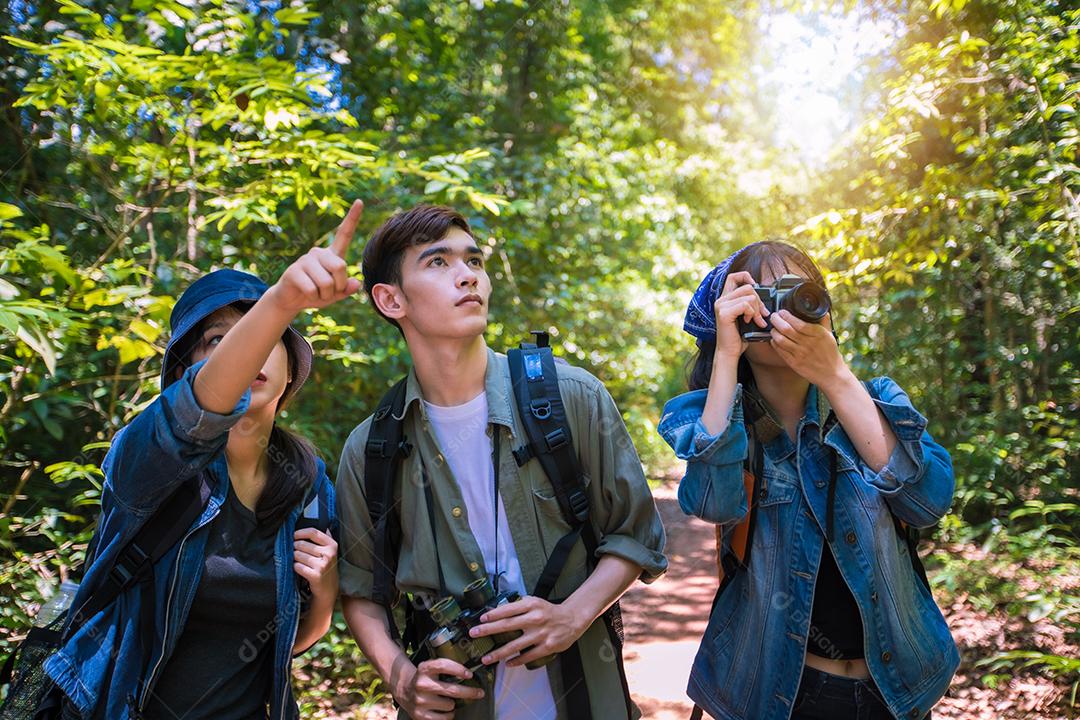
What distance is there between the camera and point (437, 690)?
191 cm

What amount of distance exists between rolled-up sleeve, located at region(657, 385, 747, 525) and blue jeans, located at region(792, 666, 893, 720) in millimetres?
435

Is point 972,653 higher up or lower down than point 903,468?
lower down

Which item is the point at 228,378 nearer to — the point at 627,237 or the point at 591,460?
the point at 591,460

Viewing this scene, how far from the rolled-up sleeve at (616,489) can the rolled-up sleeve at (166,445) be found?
880 millimetres

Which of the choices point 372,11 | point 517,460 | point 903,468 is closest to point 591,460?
point 517,460

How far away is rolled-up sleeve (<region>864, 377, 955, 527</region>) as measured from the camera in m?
1.91

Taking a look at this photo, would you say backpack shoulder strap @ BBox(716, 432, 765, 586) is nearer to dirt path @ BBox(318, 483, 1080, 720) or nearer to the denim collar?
the denim collar

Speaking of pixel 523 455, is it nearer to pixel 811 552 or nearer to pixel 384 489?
pixel 384 489

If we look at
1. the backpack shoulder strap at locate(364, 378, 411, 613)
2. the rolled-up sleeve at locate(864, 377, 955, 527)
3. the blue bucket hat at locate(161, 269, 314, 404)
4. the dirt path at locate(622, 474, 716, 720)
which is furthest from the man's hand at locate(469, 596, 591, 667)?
the dirt path at locate(622, 474, 716, 720)

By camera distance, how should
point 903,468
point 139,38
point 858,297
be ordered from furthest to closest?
point 858,297 < point 139,38 < point 903,468

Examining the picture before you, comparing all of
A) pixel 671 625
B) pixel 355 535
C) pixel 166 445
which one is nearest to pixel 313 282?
pixel 166 445

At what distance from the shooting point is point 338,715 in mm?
4289

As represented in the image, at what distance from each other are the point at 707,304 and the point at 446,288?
73cm

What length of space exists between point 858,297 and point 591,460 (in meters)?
6.03
